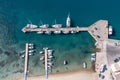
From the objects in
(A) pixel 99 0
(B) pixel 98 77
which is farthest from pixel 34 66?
(A) pixel 99 0

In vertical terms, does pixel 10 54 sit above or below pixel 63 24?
below

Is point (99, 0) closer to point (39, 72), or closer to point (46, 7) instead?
point (46, 7)

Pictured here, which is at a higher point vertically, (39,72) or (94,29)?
(94,29)

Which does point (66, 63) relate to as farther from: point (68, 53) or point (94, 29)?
point (94, 29)

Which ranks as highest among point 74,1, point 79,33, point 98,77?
point 74,1

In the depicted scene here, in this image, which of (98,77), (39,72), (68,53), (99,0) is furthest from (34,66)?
(99,0)
